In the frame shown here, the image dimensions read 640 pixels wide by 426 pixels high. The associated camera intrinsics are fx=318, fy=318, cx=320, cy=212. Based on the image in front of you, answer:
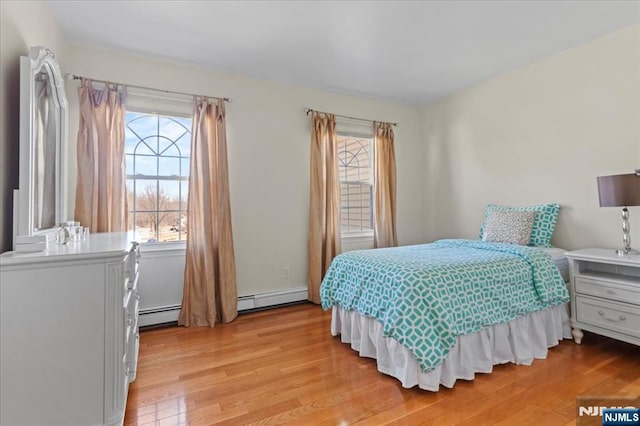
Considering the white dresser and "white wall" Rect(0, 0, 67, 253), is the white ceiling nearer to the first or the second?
"white wall" Rect(0, 0, 67, 253)

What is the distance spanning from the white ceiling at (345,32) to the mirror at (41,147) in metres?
0.81

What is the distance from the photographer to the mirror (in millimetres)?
1479

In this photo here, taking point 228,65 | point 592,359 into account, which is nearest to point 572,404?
point 592,359

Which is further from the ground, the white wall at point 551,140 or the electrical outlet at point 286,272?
the white wall at point 551,140

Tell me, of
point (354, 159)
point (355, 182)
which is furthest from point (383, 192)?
point (354, 159)

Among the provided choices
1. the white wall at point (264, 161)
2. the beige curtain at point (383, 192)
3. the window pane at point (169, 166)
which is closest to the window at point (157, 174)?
the window pane at point (169, 166)

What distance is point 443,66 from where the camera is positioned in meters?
3.25

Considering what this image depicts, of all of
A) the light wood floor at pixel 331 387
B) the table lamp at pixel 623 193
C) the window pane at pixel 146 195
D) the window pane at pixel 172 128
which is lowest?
the light wood floor at pixel 331 387

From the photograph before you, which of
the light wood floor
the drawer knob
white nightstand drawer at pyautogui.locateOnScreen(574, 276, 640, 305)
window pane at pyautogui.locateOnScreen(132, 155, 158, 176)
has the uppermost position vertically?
window pane at pyautogui.locateOnScreen(132, 155, 158, 176)

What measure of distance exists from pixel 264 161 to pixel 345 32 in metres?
1.51

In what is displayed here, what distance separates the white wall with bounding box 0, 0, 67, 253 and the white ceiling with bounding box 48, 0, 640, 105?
73 cm

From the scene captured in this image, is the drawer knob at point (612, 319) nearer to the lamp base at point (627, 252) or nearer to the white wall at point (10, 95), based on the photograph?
the lamp base at point (627, 252)

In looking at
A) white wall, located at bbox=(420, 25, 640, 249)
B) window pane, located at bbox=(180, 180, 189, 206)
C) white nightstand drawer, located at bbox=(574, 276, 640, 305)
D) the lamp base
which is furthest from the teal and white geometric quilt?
window pane, located at bbox=(180, 180, 189, 206)

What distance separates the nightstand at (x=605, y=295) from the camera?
2141 mm
